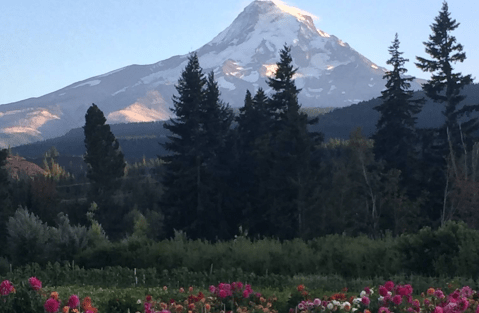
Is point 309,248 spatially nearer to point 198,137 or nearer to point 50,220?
point 198,137

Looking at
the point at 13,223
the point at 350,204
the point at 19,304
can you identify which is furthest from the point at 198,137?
the point at 19,304

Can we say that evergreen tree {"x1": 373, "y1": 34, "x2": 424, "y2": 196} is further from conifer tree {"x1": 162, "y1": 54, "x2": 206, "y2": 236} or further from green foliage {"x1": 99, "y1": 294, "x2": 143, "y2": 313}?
green foliage {"x1": 99, "y1": 294, "x2": 143, "y2": 313}

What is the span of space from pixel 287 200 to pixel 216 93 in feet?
42.8

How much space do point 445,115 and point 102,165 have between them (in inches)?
1239

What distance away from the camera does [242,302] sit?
11.2 metres

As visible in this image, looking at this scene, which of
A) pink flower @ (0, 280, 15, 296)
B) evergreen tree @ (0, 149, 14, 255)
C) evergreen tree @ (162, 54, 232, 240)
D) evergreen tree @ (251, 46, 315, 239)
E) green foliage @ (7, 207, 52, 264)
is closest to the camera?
pink flower @ (0, 280, 15, 296)

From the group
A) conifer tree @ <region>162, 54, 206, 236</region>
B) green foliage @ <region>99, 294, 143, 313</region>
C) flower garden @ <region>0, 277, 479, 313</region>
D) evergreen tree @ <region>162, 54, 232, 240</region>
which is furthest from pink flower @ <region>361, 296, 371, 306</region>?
conifer tree @ <region>162, 54, 206, 236</region>

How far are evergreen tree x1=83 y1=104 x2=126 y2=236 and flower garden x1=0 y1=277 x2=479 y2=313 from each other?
47.8m

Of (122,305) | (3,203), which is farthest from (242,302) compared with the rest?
(3,203)

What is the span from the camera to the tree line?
3909 cm

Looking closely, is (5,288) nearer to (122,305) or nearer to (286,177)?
(122,305)

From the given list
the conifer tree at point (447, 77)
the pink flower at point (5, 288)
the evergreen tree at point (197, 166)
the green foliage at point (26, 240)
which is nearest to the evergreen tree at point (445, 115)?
the conifer tree at point (447, 77)

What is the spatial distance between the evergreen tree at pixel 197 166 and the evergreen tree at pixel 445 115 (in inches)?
569

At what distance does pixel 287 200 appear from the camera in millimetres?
43719
